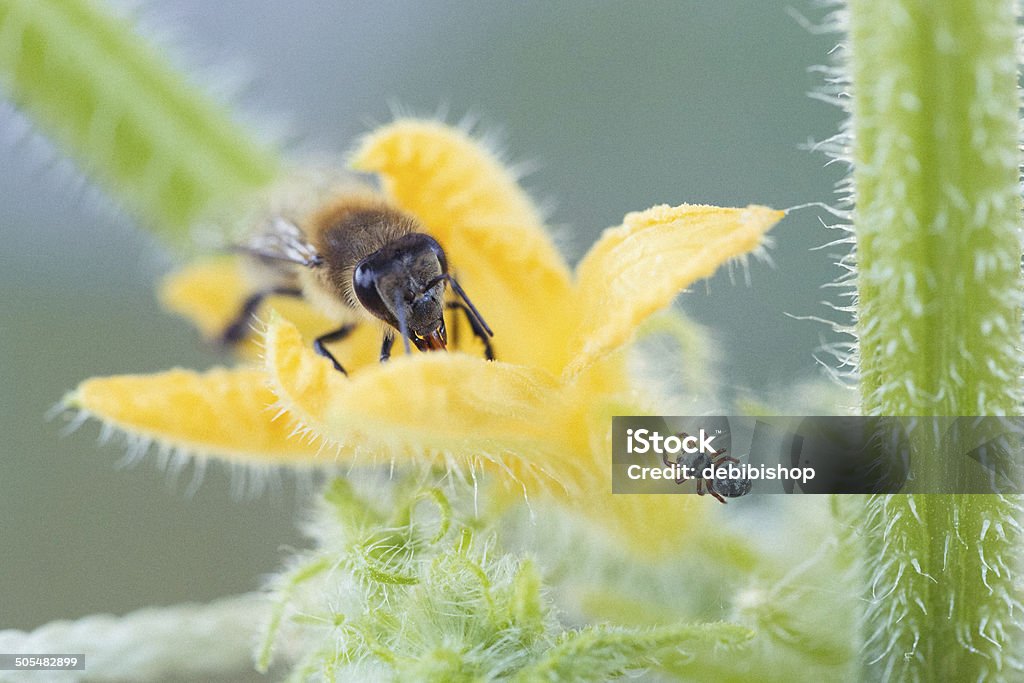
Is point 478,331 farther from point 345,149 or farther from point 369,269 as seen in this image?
point 345,149

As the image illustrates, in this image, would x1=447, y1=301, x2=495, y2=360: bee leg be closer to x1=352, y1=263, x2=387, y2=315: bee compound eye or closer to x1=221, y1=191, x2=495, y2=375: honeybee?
x1=221, y1=191, x2=495, y2=375: honeybee

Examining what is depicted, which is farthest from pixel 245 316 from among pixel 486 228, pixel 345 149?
pixel 345 149

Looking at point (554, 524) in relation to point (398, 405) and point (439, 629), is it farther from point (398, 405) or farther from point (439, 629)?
point (398, 405)

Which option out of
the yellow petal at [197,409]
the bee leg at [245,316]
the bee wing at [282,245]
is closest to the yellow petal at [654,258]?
the yellow petal at [197,409]

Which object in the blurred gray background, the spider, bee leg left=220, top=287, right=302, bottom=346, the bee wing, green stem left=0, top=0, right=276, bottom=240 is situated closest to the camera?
the spider

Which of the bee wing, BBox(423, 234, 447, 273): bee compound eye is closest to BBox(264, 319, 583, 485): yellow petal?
BBox(423, 234, 447, 273): bee compound eye

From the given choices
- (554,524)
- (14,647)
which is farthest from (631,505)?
(14,647)

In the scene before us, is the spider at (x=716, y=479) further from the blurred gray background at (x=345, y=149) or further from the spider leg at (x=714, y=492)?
the blurred gray background at (x=345, y=149)
